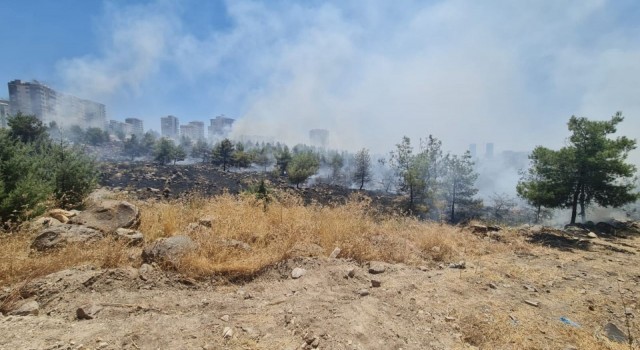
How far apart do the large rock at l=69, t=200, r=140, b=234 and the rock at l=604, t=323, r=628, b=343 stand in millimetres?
5855

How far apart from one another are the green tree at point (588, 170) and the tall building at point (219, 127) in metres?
159

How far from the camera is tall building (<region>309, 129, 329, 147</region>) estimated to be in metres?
159

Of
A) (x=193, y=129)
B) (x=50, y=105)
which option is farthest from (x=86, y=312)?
(x=193, y=129)

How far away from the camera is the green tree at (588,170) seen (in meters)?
9.66

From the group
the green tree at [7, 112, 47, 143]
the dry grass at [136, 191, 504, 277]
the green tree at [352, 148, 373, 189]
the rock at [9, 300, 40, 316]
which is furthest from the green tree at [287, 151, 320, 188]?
the rock at [9, 300, 40, 316]

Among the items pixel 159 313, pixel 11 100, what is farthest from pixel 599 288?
pixel 11 100

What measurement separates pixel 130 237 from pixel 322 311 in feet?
9.59

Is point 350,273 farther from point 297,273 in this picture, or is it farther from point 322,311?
point 322,311

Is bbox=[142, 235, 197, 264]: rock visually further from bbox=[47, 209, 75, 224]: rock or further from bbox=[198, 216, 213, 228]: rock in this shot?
bbox=[47, 209, 75, 224]: rock

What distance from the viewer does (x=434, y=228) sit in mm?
5742

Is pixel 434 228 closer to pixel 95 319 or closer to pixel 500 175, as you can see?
pixel 95 319

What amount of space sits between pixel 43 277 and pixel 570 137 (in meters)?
15.0

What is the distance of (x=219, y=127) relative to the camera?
158 meters

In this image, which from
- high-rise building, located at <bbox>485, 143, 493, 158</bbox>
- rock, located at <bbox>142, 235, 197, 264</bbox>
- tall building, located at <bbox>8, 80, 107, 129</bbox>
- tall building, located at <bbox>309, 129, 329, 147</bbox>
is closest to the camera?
rock, located at <bbox>142, 235, 197, 264</bbox>
